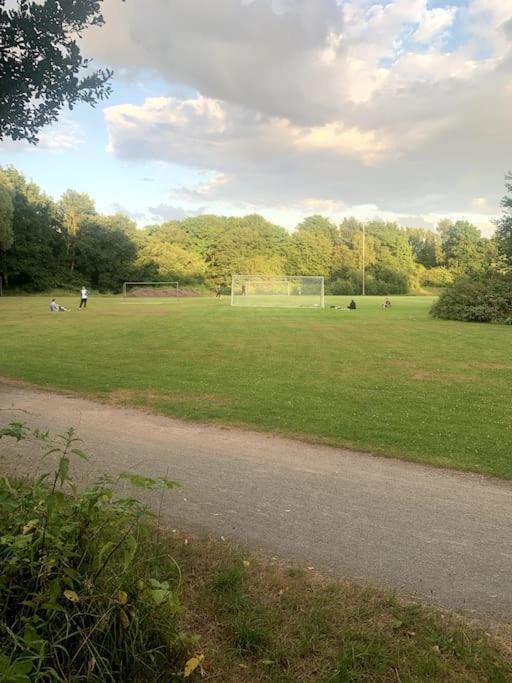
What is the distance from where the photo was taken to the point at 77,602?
2.45m

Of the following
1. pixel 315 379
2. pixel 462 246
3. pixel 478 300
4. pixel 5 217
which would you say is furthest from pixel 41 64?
pixel 462 246

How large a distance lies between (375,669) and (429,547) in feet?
5.55

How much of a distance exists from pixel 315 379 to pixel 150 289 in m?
70.2

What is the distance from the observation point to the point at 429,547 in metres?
4.26

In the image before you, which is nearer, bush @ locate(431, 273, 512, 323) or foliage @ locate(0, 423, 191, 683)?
foliage @ locate(0, 423, 191, 683)

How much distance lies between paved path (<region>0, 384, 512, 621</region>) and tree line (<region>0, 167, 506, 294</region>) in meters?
61.7

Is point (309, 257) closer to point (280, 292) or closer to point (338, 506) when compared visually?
point (280, 292)

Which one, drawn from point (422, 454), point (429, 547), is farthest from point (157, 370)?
point (429, 547)

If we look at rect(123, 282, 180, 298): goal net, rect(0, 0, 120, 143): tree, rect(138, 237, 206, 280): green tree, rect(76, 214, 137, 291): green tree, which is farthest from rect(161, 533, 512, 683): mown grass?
rect(138, 237, 206, 280): green tree

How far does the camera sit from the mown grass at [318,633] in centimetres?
276

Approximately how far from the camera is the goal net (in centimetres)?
7762

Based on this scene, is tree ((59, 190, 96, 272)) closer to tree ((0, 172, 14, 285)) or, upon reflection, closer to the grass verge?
tree ((0, 172, 14, 285))

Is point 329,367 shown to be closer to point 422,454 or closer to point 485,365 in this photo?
point 485,365

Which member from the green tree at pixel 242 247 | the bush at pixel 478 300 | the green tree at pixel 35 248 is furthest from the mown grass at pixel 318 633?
the green tree at pixel 242 247
